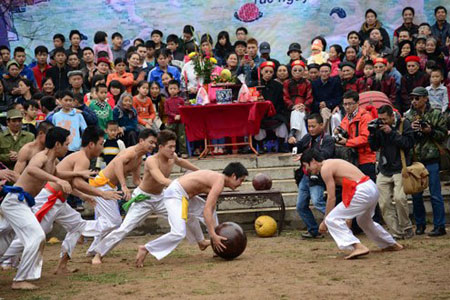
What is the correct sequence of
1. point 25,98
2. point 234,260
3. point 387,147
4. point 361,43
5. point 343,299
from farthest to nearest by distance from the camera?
1. point 361,43
2. point 25,98
3. point 387,147
4. point 234,260
5. point 343,299

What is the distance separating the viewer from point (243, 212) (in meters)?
13.4

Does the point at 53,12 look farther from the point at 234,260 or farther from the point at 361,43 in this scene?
the point at 234,260

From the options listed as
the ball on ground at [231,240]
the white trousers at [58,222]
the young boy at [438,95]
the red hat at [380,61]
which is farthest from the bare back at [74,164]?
the young boy at [438,95]

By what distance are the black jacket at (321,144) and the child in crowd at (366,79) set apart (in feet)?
8.67

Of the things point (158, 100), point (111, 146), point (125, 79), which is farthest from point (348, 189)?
point (125, 79)

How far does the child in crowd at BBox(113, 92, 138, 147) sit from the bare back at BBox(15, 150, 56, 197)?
512cm

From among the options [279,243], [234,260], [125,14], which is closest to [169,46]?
[125,14]

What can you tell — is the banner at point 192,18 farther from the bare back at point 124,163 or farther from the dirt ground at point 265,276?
the dirt ground at point 265,276

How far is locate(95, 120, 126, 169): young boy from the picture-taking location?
13.7 meters

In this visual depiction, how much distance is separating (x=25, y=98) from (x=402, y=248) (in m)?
7.79

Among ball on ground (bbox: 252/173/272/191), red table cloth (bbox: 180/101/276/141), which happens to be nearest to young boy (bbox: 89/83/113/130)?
red table cloth (bbox: 180/101/276/141)

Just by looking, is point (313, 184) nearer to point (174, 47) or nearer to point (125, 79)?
point (125, 79)

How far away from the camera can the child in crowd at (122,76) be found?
51.9ft

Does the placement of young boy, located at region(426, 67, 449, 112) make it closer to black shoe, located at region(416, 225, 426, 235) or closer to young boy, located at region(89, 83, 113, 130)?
black shoe, located at region(416, 225, 426, 235)
